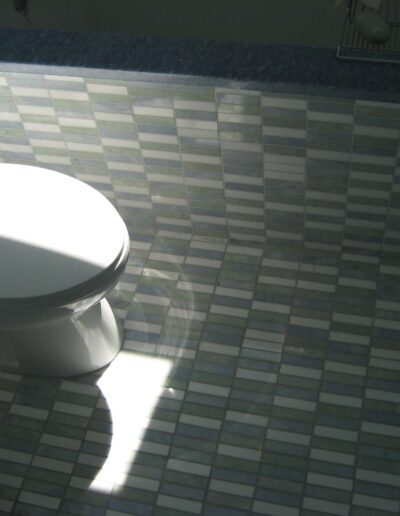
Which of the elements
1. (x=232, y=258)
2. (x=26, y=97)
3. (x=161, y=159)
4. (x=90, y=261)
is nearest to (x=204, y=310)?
(x=232, y=258)

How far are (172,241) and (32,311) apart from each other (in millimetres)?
667

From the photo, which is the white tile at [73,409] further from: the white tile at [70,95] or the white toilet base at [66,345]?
the white tile at [70,95]

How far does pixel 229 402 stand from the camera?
5.62 feet

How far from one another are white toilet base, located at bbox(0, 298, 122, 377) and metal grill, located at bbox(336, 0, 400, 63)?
28.4 inches

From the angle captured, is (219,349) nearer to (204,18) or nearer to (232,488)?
(232,488)

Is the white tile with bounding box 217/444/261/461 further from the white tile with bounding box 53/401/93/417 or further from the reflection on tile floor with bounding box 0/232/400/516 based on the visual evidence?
the white tile with bounding box 53/401/93/417

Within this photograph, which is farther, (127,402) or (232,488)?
(127,402)

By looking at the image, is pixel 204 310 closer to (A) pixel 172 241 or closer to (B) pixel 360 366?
(A) pixel 172 241

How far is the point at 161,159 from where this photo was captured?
6.17ft

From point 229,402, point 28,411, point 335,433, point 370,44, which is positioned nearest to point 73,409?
point 28,411

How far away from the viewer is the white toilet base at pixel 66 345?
168 centimetres

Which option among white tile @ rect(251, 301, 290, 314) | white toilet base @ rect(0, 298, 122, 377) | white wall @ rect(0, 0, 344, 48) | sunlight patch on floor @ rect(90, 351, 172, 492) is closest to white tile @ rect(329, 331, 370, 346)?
white tile @ rect(251, 301, 290, 314)

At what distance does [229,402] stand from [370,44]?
0.82 metres

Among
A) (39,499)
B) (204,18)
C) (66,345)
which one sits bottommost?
(39,499)
